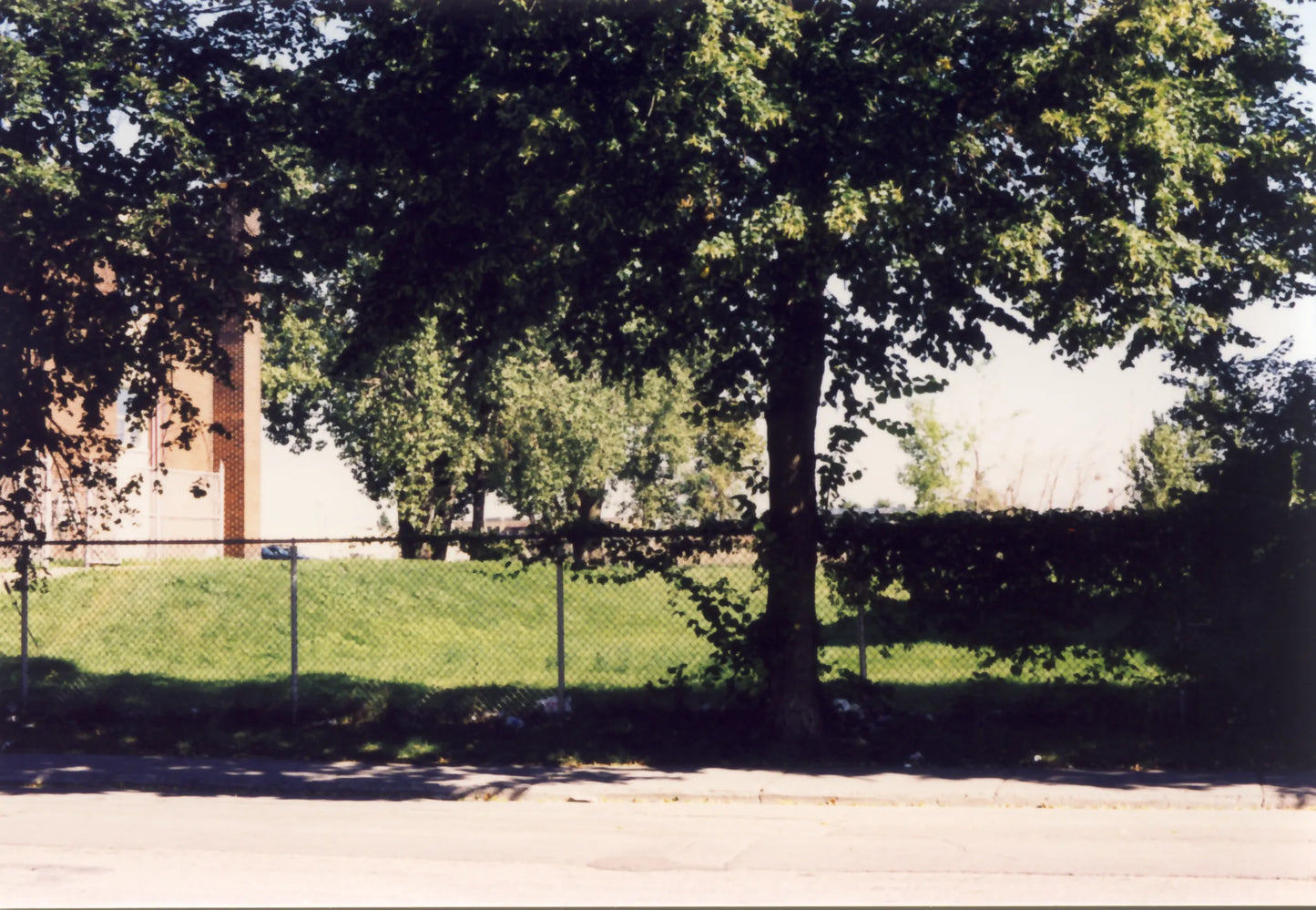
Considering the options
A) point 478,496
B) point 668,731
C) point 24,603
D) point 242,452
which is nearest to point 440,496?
point 478,496

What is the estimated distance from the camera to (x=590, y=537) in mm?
13875

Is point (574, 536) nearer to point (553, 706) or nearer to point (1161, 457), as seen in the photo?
point (553, 706)

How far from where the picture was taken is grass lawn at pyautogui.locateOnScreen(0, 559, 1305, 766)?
12969 millimetres

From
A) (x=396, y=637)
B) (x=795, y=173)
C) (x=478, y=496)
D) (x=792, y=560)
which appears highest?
(x=795, y=173)

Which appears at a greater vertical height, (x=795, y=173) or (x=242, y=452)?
(x=795, y=173)

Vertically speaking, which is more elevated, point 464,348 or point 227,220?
point 227,220

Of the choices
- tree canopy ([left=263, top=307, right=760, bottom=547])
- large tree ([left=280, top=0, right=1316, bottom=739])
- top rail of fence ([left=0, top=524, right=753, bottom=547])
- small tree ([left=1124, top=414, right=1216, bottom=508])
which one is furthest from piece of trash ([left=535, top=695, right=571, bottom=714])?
small tree ([left=1124, top=414, right=1216, bottom=508])

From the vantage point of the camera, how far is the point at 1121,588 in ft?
43.8

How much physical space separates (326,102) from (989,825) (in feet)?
28.4

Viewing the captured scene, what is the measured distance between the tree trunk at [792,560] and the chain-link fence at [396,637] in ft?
1.27

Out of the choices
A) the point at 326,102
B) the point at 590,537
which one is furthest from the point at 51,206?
the point at 590,537

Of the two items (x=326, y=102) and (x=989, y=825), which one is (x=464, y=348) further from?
(x=989, y=825)

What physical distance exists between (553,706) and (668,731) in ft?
5.60

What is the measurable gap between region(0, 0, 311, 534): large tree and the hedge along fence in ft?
22.9
